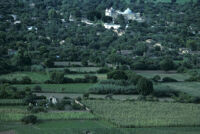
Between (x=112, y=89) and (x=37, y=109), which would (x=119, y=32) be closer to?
(x=112, y=89)

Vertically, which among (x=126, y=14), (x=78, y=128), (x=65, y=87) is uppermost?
(x=126, y=14)

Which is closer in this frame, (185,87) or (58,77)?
(58,77)

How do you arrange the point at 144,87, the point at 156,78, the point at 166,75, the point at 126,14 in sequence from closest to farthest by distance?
the point at 144,87, the point at 156,78, the point at 166,75, the point at 126,14

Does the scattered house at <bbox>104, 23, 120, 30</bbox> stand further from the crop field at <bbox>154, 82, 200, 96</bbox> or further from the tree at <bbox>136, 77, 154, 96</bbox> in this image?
the tree at <bbox>136, 77, 154, 96</bbox>

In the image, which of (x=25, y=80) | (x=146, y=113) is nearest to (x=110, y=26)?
(x=25, y=80)

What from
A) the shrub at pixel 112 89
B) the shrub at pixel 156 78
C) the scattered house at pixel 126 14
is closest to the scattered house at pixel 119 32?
the scattered house at pixel 126 14

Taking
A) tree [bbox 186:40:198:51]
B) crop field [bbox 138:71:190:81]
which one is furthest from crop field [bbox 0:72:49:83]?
tree [bbox 186:40:198:51]
